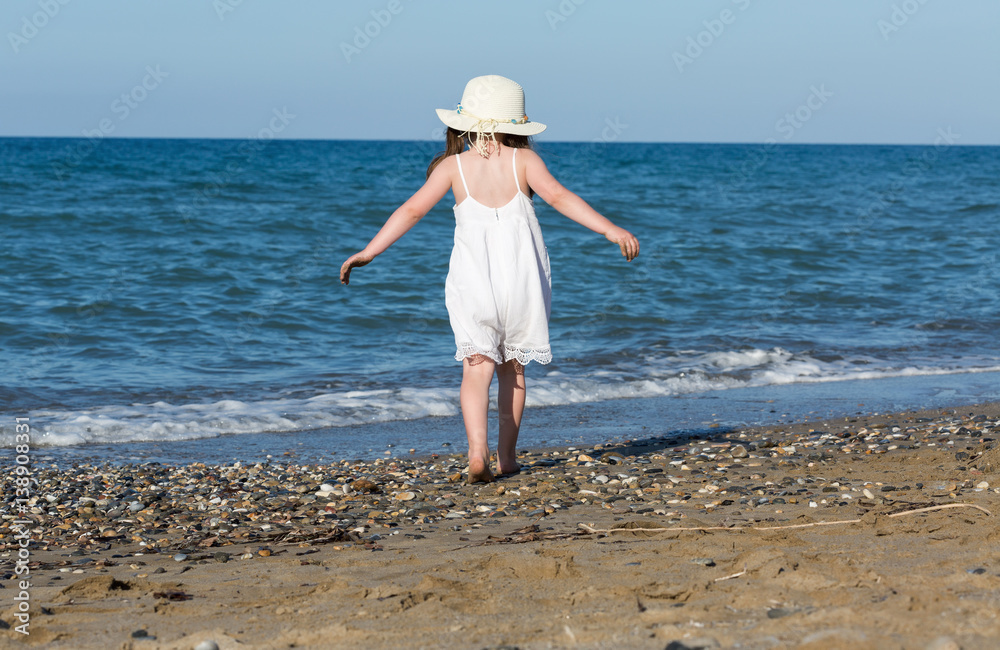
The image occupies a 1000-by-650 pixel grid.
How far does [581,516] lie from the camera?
3654 mm

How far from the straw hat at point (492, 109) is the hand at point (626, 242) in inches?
24.3

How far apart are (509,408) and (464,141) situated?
4.22 ft

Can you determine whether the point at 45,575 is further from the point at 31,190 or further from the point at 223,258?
the point at 31,190

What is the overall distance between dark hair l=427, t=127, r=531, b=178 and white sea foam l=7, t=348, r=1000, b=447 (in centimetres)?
290

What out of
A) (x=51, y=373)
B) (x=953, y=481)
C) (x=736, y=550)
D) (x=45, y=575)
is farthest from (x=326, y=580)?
(x=51, y=373)

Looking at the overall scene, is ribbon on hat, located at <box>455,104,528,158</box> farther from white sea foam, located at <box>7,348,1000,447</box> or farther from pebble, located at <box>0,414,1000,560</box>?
white sea foam, located at <box>7,348,1000,447</box>

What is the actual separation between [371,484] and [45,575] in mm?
1595

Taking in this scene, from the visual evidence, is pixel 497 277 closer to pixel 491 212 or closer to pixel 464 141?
pixel 491 212

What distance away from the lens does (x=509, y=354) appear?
424 cm

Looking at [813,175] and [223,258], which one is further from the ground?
[813,175]

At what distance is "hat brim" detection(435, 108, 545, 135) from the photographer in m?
4.00

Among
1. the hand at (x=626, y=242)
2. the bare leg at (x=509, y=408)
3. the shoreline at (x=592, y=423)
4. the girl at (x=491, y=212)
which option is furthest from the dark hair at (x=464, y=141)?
the shoreline at (x=592, y=423)

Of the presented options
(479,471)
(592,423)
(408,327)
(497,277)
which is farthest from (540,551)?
(408,327)

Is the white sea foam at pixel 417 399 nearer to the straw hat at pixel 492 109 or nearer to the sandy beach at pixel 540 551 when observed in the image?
the sandy beach at pixel 540 551
